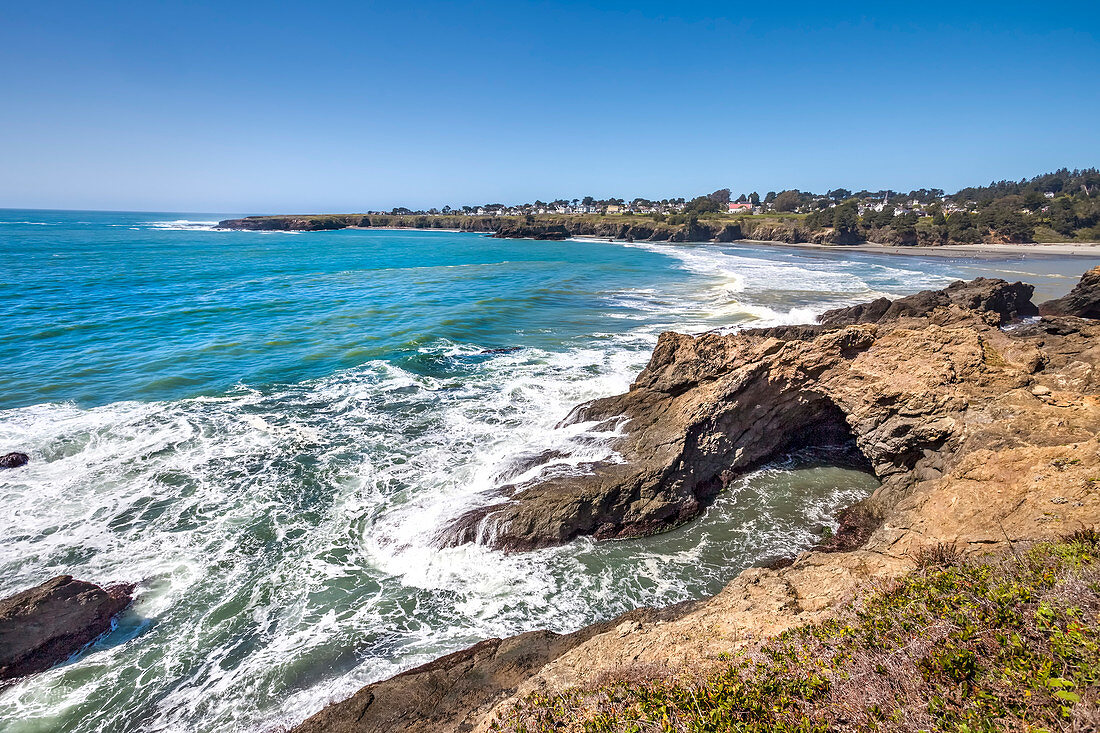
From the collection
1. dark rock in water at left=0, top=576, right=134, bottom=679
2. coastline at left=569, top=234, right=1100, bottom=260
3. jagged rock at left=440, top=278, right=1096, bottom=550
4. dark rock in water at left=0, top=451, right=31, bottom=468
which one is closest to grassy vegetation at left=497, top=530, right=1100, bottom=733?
jagged rock at left=440, top=278, right=1096, bottom=550

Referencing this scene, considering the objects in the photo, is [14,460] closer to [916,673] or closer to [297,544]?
[297,544]

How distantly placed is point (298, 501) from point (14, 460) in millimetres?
9773

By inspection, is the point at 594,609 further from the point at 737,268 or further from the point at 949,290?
the point at 737,268

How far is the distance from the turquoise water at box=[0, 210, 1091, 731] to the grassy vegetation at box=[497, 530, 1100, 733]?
4150 mm

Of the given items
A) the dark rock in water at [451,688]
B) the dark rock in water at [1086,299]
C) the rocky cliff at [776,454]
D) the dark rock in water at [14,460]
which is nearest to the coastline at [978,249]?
the dark rock in water at [1086,299]

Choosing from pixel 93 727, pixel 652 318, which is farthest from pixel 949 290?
pixel 93 727

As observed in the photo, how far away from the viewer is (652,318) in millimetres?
35031

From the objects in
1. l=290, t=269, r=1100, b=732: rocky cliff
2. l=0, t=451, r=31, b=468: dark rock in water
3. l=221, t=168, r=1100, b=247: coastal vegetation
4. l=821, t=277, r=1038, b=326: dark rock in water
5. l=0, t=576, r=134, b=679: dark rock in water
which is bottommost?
l=0, t=576, r=134, b=679: dark rock in water

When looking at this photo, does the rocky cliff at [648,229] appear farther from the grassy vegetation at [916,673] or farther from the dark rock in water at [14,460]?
the dark rock in water at [14,460]

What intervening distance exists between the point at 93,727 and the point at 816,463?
17004 millimetres

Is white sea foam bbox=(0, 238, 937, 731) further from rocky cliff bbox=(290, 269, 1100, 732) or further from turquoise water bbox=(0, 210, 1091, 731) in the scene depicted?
rocky cliff bbox=(290, 269, 1100, 732)

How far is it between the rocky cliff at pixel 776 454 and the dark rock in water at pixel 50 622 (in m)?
5.77

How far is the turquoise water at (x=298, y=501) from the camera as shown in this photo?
8.65m

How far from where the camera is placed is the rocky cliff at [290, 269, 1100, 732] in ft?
22.7
